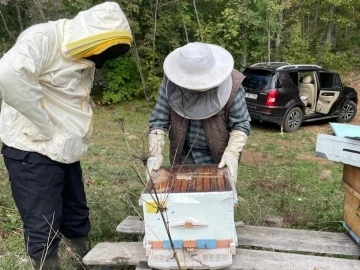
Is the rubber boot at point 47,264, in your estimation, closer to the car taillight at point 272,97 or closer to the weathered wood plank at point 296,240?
the weathered wood plank at point 296,240

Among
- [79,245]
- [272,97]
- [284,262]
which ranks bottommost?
[272,97]

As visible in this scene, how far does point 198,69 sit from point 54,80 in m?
0.86

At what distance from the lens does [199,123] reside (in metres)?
2.88

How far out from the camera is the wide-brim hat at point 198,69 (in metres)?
2.55

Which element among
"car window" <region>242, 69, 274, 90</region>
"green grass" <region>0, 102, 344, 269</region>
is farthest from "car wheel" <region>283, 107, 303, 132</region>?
"car window" <region>242, 69, 274, 90</region>

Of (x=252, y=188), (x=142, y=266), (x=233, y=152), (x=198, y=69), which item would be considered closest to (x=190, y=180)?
(x=233, y=152)

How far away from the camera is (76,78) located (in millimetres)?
2541

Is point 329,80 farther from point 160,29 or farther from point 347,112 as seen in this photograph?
point 160,29

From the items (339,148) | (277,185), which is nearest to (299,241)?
(339,148)

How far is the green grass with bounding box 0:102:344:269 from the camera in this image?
341 centimetres

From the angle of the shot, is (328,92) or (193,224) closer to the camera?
(193,224)

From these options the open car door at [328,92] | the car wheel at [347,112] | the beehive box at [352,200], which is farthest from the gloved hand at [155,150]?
the car wheel at [347,112]

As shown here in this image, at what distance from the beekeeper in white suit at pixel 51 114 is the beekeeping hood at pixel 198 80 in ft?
1.17

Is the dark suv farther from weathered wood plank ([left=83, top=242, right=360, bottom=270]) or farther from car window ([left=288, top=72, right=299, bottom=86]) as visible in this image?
weathered wood plank ([left=83, top=242, right=360, bottom=270])
